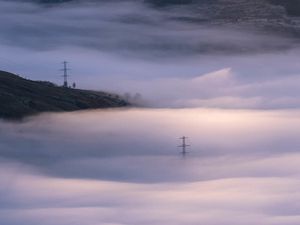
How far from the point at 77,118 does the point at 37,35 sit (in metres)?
47.3

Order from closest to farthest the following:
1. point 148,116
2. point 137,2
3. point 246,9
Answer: point 148,116, point 246,9, point 137,2

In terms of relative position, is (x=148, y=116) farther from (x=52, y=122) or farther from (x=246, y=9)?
(x=246, y=9)

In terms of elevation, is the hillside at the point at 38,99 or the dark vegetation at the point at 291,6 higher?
the dark vegetation at the point at 291,6

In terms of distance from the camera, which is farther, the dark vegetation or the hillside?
the dark vegetation

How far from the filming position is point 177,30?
8000 centimetres

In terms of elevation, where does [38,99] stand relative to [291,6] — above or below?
below

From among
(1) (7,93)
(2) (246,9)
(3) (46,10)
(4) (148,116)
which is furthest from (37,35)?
(1) (7,93)

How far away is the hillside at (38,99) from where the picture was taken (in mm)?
31091

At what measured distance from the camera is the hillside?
31.1 metres

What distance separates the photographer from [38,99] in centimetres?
3431

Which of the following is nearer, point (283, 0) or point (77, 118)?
point (77, 118)

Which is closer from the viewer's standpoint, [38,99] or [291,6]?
[38,99]

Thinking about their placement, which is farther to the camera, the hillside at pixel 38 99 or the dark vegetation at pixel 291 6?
the dark vegetation at pixel 291 6

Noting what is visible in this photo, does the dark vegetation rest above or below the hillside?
above
